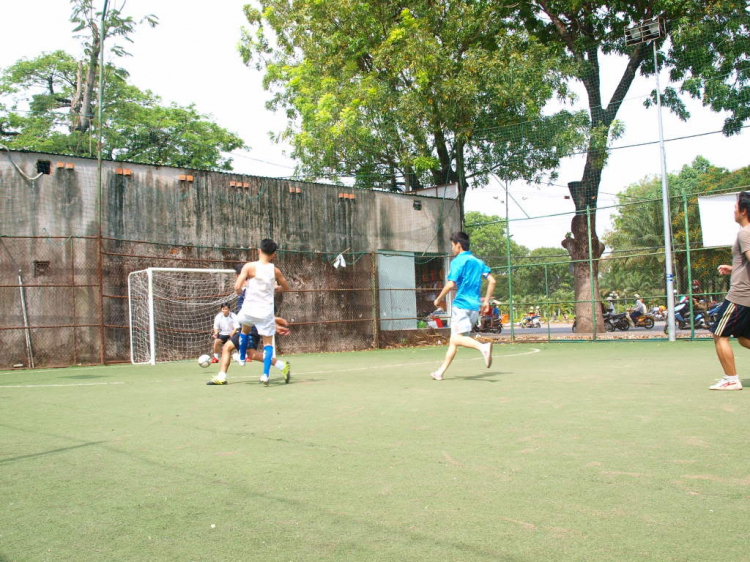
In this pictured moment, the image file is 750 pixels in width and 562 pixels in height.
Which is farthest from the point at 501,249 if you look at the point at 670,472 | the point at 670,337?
the point at 670,472

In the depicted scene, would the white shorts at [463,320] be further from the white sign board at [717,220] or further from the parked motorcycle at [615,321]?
the parked motorcycle at [615,321]

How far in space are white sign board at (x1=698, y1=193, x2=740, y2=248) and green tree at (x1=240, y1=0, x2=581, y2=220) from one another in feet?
20.3

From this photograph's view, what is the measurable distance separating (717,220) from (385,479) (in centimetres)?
1760

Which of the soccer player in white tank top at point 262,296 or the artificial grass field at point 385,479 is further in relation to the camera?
the soccer player in white tank top at point 262,296

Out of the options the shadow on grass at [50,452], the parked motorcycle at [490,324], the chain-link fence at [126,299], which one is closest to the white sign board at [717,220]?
the chain-link fence at [126,299]

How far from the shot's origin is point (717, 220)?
61.3 feet

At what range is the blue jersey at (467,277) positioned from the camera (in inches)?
368

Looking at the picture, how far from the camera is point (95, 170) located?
57.5ft

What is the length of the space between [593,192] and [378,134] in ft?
26.5

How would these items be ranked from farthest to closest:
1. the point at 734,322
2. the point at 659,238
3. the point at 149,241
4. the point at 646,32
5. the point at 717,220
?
the point at 659,238 → the point at 646,32 → the point at 717,220 → the point at 149,241 → the point at 734,322

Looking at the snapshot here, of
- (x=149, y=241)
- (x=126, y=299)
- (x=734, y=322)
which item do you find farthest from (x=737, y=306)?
(x=149, y=241)

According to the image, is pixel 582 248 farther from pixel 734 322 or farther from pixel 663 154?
pixel 734 322

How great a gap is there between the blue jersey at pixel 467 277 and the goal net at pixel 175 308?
9.43 meters

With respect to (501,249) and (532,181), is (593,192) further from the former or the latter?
(501,249)
